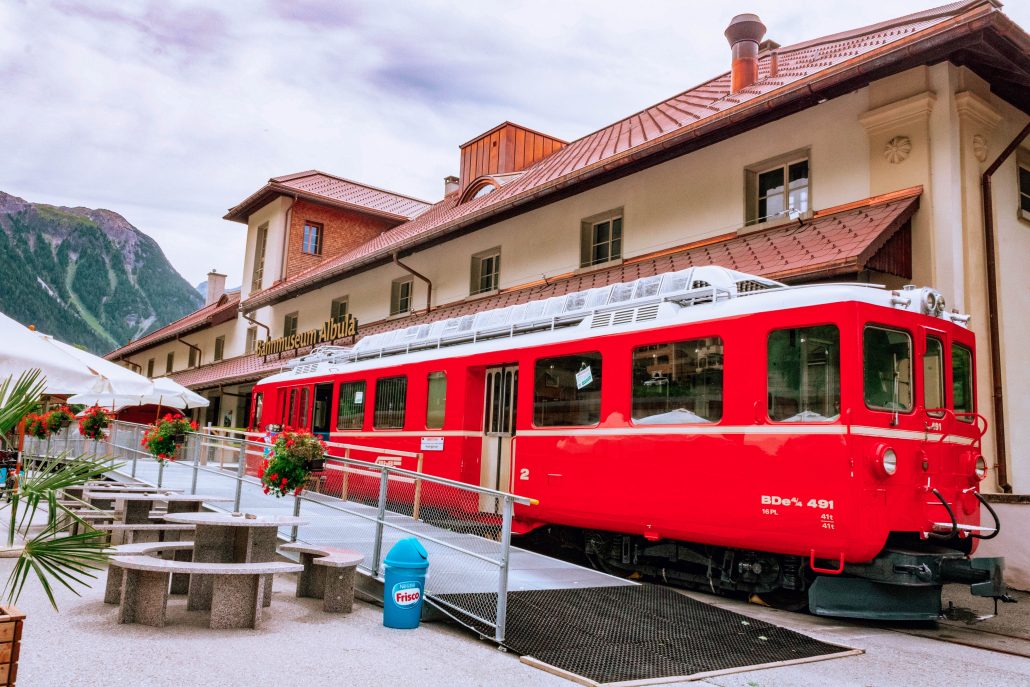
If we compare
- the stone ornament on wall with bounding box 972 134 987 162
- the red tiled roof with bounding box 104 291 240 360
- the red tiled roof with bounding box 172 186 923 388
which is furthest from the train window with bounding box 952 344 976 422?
the red tiled roof with bounding box 104 291 240 360

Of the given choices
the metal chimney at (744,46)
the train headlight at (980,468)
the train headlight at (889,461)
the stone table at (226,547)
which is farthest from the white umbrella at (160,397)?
the train headlight at (980,468)

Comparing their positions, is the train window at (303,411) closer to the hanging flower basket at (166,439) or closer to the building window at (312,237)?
the hanging flower basket at (166,439)

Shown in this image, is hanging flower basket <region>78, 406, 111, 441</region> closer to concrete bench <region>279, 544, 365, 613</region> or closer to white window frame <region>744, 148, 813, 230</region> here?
concrete bench <region>279, 544, 365, 613</region>

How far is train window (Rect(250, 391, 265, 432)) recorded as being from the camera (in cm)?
1746

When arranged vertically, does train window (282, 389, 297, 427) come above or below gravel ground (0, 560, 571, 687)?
above

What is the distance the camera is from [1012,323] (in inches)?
418

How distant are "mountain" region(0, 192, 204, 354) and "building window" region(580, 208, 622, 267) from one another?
452ft

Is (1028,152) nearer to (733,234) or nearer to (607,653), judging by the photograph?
(733,234)

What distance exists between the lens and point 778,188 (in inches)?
475

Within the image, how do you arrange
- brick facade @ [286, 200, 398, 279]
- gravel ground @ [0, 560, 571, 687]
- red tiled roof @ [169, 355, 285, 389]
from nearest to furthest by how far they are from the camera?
gravel ground @ [0, 560, 571, 687] < red tiled roof @ [169, 355, 285, 389] < brick facade @ [286, 200, 398, 279]

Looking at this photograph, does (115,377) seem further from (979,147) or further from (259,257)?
(259,257)

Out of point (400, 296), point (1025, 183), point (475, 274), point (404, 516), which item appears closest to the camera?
point (404, 516)

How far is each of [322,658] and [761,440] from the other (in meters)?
4.02

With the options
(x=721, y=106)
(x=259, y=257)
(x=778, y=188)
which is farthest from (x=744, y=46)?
(x=259, y=257)
